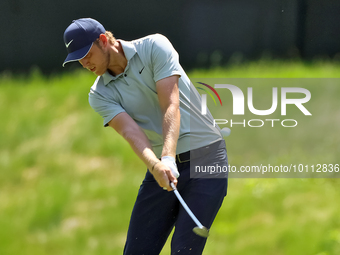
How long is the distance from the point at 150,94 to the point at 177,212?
62 centimetres

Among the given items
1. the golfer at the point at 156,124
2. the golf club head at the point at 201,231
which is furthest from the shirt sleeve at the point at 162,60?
the golf club head at the point at 201,231

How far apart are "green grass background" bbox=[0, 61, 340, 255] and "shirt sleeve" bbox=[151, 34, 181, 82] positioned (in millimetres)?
2311

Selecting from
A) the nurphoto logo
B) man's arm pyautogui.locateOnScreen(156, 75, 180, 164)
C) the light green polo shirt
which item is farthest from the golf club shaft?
the nurphoto logo

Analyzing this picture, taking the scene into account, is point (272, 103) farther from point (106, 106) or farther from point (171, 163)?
point (171, 163)

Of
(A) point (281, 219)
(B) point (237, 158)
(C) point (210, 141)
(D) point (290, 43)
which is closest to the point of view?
(C) point (210, 141)

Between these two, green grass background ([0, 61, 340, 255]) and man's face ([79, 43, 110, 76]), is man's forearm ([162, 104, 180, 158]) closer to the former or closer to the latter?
man's face ([79, 43, 110, 76])

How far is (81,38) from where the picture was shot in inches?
89.7

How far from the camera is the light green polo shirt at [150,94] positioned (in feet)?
7.68

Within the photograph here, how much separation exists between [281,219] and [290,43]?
2.06 m

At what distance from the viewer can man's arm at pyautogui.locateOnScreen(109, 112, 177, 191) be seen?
7.04ft

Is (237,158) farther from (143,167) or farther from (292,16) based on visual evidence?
(292,16)

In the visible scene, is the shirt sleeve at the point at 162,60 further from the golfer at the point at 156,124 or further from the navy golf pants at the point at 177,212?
the navy golf pants at the point at 177,212

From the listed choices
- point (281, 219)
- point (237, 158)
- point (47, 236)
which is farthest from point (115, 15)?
point (281, 219)

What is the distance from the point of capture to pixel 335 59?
5.46 meters
